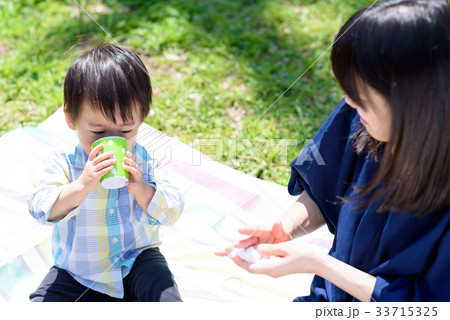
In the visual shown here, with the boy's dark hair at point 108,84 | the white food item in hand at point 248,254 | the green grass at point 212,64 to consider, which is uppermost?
A: the boy's dark hair at point 108,84

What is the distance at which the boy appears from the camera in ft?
4.45

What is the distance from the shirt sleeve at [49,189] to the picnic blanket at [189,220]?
9.9 inches

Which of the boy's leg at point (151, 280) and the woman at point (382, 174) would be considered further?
the boy's leg at point (151, 280)

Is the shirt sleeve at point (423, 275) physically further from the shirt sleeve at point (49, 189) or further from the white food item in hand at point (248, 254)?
the shirt sleeve at point (49, 189)

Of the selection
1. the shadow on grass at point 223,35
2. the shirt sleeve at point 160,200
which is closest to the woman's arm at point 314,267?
the shirt sleeve at point 160,200

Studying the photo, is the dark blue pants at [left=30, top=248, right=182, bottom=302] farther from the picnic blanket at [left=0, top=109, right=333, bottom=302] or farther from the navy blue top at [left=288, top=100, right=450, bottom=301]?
the navy blue top at [left=288, top=100, right=450, bottom=301]

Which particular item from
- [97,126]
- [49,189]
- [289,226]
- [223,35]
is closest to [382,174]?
[289,226]

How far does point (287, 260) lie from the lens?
4.06 ft

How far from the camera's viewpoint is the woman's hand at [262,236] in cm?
133

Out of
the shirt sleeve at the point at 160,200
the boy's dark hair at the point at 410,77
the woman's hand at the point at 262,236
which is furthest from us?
the shirt sleeve at the point at 160,200

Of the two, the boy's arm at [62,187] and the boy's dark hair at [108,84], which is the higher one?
the boy's dark hair at [108,84]

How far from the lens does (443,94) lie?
97cm

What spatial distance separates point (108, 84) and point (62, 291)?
0.60m

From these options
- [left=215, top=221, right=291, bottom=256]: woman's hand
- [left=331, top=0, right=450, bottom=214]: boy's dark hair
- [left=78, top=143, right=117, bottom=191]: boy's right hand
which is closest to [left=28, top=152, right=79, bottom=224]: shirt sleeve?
[left=78, top=143, right=117, bottom=191]: boy's right hand
